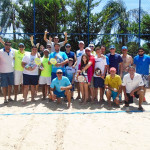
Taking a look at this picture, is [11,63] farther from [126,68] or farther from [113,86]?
[126,68]

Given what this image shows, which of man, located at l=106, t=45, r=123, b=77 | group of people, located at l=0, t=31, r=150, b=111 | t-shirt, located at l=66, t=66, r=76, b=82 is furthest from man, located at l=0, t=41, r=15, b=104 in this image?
man, located at l=106, t=45, r=123, b=77

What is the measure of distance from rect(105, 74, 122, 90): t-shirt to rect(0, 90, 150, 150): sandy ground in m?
0.57

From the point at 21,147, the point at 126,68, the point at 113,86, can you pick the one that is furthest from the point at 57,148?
the point at 126,68

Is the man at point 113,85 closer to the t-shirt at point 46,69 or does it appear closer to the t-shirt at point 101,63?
the t-shirt at point 101,63

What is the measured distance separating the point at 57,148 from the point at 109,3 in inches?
375

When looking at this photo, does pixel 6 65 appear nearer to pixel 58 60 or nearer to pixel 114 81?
pixel 58 60

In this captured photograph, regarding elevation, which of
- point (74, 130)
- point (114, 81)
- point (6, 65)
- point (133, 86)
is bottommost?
point (74, 130)

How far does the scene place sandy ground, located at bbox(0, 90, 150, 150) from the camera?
110 inches

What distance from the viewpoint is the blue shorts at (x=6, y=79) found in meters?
5.09

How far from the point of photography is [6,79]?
5.11 meters

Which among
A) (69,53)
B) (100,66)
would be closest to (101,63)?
(100,66)

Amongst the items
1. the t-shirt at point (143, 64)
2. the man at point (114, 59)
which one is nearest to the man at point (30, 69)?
the man at point (114, 59)

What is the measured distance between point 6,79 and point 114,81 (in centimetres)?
283

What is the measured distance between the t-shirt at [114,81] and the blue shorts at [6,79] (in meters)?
2.52
